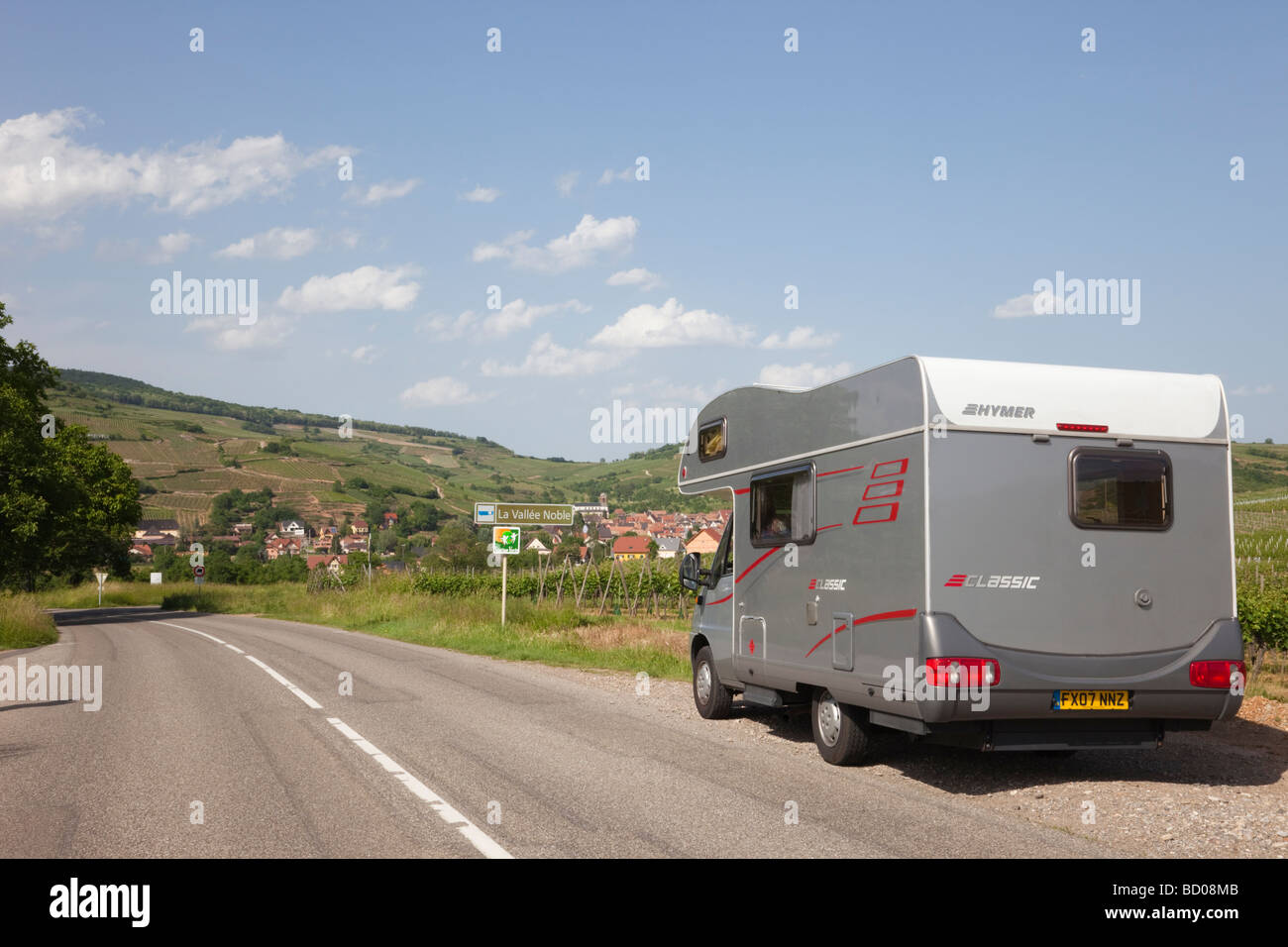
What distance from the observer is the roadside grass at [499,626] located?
1797 cm

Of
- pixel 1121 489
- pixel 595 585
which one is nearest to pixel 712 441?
pixel 1121 489


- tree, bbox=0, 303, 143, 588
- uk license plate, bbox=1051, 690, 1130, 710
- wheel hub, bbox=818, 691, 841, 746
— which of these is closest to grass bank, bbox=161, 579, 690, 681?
wheel hub, bbox=818, 691, 841, 746

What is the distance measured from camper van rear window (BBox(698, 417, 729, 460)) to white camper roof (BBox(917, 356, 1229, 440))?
3807mm

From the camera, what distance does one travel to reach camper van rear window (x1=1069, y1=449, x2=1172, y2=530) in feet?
24.9

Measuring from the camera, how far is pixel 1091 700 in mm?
7375

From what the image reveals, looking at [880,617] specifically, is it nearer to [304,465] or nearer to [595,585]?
[595,585]

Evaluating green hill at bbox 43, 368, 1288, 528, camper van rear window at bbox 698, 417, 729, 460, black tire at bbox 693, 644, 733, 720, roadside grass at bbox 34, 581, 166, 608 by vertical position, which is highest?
green hill at bbox 43, 368, 1288, 528

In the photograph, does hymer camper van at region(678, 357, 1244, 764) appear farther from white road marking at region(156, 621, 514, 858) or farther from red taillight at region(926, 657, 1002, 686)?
white road marking at region(156, 621, 514, 858)

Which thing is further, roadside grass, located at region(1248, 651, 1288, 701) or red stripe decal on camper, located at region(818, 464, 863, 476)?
roadside grass, located at region(1248, 651, 1288, 701)
